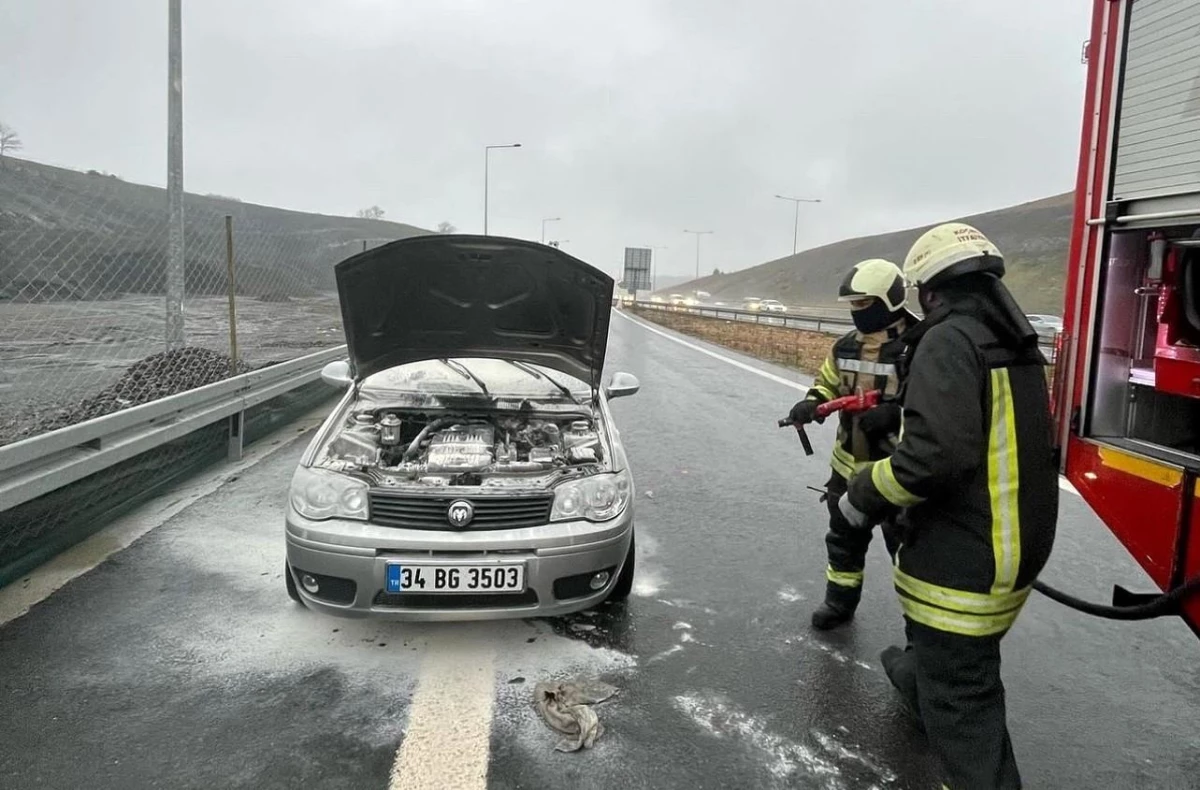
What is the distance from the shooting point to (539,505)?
3158 mm

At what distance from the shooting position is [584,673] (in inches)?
119

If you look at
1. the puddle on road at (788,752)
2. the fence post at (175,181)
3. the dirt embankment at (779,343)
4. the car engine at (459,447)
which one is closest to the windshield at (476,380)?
the car engine at (459,447)

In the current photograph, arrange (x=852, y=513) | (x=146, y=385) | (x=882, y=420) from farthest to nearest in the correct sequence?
(x=146, y=385)
(x=882, y=420)
(x=852, y=513)

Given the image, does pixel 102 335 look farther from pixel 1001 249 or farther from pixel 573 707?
pixel 1001 249

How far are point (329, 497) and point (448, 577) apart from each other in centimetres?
64

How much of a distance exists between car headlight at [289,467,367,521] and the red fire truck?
9.21 feet

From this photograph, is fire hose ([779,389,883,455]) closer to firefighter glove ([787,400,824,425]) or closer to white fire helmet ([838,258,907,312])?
firefighter glove ([787,400,824,425])

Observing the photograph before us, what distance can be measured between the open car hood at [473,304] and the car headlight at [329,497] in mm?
1237

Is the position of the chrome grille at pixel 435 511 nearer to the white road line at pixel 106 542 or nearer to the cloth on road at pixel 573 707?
the cloth on road at pixel 573 707

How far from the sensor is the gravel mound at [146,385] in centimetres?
567

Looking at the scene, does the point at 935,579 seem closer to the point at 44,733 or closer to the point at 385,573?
the point at 385,573

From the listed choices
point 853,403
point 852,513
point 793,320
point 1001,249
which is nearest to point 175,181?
point 853,403

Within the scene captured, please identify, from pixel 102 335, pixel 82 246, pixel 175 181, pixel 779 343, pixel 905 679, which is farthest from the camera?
pixel 779 343

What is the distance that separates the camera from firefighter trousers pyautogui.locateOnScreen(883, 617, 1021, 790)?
217cm
